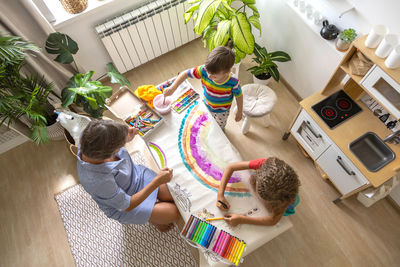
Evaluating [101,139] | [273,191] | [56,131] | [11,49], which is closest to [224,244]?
[273,191]

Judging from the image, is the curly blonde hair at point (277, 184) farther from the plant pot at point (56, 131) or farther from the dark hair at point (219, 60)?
the plant pot at point (56, 131)

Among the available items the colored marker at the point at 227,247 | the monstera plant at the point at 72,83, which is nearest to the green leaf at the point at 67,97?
the monstera plant at the point at 72,83

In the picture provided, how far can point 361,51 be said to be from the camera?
156 centimetres

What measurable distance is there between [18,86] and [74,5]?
0.82 metres

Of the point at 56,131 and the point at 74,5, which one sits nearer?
the point at 74,5

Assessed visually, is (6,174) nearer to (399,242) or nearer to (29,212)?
(29,212)

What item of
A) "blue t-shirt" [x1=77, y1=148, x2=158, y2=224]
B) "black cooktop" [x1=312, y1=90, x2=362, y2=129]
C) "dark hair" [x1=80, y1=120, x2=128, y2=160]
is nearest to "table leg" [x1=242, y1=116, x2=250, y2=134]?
"black cooktop" [x1=312, y1=90, x2=362, y2=129]

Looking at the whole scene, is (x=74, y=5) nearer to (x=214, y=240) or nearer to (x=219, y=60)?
(x=219, y=60)

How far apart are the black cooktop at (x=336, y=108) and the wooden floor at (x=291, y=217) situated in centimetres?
66

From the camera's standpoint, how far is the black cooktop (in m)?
1.93

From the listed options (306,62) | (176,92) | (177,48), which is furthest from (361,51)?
(177,48)

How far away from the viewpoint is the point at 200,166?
1690 millimetres

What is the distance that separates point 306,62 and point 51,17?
2.26 m

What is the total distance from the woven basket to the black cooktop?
6.91 feet
